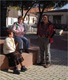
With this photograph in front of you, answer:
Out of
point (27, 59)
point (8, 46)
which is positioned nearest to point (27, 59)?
point (27, 59)

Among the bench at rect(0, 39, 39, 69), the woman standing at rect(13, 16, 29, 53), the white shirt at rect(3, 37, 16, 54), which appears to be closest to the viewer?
the white shirt at rect(3, 37, 16, 54)

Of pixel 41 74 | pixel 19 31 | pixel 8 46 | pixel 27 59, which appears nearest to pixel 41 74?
pixel 41 74

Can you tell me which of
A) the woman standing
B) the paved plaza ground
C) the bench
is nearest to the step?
the bench

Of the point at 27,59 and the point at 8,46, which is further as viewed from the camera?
the point at 27,59

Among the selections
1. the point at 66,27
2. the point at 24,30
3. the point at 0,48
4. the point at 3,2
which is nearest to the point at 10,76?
the point at 0,48

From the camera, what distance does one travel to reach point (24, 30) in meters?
6.75

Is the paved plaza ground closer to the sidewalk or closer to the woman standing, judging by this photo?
A: the sidewalk

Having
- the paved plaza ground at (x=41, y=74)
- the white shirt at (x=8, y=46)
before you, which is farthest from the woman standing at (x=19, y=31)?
the paved plaza ground at (x=41, y=74)

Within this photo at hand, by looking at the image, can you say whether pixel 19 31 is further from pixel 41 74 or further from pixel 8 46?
pixel 41 74

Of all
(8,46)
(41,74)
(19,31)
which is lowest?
(41,74)

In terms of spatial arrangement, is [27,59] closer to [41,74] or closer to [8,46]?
[41,74]

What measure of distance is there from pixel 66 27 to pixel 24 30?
84.6 ft

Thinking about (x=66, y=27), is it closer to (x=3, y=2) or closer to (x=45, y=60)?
A: (x=3, y=2)

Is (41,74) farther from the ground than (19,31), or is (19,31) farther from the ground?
(19,31)
